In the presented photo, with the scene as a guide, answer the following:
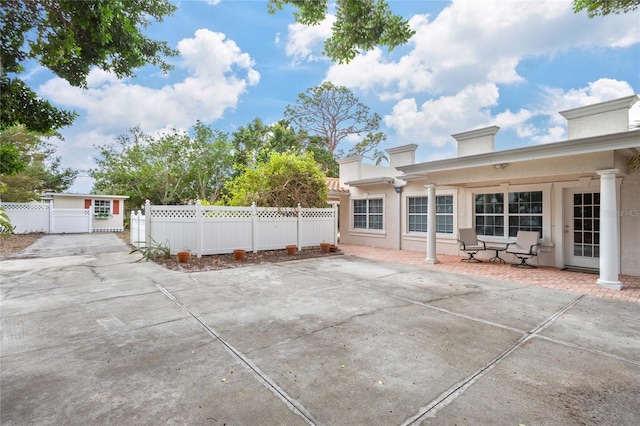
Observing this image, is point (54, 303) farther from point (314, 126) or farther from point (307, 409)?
point (314, 126)

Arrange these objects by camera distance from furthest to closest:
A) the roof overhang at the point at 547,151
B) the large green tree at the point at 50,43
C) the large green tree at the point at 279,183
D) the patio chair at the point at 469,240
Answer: the large green tree at the point at 279,183, the patio chair at the point at 469,240, the roof overhang at the point at 547,151, the large green tree at the point at 50,43

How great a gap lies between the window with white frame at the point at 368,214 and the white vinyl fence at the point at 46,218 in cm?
1731

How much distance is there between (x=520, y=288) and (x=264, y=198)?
27.0 feet

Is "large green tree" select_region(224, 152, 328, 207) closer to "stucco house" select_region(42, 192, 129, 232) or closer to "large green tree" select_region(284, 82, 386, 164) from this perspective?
"stucco house" select_region(42, 192, 129, 232)

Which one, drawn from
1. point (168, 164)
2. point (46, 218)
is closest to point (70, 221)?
point (46, 218)

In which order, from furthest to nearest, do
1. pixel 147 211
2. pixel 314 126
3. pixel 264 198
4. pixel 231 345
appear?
1. pixel 314 126
2. pixel 264 198
3. pixel 147 211
4. pixel 231 345

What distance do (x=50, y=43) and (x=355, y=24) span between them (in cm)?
438

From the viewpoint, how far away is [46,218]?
1783cm

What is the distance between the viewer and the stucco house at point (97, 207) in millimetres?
18984

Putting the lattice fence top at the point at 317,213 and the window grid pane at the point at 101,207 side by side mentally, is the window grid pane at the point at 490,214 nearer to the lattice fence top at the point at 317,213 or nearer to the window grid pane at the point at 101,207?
the lattice fence top at the point at 317,213

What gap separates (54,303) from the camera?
480 cm

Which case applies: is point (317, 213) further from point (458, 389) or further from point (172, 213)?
point (458, 389)

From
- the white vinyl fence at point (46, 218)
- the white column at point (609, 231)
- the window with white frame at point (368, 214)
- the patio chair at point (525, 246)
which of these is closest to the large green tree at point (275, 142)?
the window with white frame at point (368, 214)

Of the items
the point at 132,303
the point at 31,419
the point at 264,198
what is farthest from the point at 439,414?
the point at 264,198
